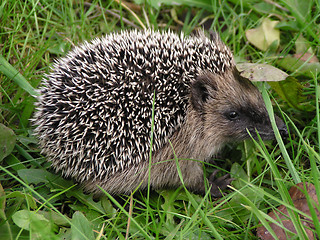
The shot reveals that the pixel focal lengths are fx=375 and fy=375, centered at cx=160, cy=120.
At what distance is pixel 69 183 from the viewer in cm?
425

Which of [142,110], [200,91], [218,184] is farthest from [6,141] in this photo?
[218,184]

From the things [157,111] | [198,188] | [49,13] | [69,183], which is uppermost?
[49,13]

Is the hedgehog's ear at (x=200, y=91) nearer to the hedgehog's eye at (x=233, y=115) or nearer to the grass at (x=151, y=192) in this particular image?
the hedgehog's eye at (x=233, y=115)

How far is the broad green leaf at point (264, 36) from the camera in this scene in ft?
18.0

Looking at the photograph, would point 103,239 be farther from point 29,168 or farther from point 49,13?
point 49,13

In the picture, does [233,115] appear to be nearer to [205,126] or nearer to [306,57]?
[205,126]

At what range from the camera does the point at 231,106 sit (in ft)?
13.8

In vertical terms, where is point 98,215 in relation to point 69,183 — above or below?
below

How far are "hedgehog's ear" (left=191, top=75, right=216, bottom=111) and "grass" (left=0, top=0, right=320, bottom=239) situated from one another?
602mm

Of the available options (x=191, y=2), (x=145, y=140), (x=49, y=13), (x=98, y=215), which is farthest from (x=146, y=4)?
(x=98, y=215)

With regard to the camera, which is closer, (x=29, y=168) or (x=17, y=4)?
(x=29, y=168)

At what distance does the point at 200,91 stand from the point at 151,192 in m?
1.36

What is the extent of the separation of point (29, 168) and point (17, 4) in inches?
95.8

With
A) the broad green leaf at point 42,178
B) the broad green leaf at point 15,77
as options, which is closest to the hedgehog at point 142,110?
the broad green leaf at point 42,178
